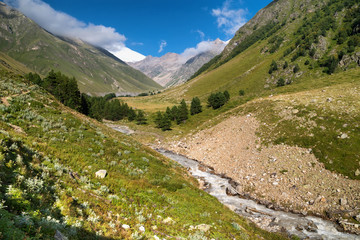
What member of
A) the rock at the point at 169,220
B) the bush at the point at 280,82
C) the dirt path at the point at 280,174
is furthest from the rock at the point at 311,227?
the bush at the point at 280,82

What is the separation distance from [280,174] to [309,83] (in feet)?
193

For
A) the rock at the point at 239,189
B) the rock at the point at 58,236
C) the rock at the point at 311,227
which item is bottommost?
the rock at the point at 311,227

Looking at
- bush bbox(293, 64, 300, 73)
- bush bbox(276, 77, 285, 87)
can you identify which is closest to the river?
bush bbox(276, 77, 285, 87)

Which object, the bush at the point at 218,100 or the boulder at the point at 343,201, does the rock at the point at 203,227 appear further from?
the bush at the point at 218,100

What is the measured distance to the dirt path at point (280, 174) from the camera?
19.5m

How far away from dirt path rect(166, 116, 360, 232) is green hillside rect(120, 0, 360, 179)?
79.7 inches

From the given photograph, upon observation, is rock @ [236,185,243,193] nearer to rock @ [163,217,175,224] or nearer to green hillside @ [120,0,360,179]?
green hillside @ [120,0,360,179]

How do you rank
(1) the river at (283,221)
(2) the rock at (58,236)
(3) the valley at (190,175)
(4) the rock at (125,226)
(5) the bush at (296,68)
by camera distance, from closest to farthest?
(2) the rock at (58,236)
(3) the valley at (190,175)
(4) the rock at (125,226)
(1) the river at (283,221)
(5) the bush at (296,68)

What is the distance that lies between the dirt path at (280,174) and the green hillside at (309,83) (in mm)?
2025

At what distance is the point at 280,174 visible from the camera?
81.6ft

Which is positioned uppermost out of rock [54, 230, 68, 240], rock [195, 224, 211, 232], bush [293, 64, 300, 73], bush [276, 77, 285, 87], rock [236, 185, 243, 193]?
bush [293, 64, 300, 73]

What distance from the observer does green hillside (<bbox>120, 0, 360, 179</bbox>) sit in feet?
89.4

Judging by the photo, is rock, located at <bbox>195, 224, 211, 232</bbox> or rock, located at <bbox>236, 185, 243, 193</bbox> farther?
rock, located at <bbox>236, 185, 243, 193</bbox>

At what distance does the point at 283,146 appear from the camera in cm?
2986
